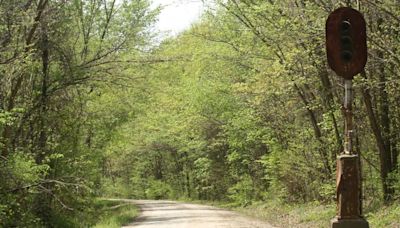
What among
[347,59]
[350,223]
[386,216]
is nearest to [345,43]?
[347,59]

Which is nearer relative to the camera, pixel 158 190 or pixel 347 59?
pixel 347 59

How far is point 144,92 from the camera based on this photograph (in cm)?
2133

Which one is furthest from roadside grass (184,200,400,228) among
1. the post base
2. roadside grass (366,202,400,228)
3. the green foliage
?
the green foliage

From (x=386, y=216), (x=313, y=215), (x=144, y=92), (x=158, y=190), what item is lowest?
(x=313, y=215)

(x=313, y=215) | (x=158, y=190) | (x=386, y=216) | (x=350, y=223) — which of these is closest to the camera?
(x=350, y=223)

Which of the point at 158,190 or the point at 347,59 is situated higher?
the point at 347,59

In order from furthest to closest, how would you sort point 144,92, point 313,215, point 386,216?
point 144,92
point 313,215
point 386,216

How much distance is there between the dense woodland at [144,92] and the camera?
14.5m

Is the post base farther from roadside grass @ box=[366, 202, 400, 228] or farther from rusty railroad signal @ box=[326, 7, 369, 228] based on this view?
roadside grass @ box=[366, 202, 400, 228]

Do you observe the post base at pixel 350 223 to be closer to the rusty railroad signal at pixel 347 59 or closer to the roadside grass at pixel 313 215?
the rusty railroad signal at pixel 347 59

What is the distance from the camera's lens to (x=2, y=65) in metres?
14.2

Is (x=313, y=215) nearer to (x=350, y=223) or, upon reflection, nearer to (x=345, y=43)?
(x=350, y=223)

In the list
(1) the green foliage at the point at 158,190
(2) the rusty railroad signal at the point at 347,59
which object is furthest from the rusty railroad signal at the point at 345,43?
(1) the green foliage at the point at 158,190

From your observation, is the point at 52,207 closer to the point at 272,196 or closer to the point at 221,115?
the point at 272,196
